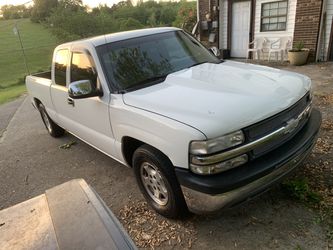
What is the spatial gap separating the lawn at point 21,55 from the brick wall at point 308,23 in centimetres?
1118

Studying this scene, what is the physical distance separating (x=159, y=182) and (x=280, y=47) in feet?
31.8

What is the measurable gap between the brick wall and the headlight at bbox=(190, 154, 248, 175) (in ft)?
29.5

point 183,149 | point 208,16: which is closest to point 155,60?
point 183,149

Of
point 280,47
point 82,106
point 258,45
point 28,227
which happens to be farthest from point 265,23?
point 28,227

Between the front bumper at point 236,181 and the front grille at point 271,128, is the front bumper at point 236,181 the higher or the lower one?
the lower one

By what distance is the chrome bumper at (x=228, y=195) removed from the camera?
8.25 feet

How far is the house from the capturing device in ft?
32.3

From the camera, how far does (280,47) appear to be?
36.7 feet

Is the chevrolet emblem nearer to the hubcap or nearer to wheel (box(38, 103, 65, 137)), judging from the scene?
the hubcap

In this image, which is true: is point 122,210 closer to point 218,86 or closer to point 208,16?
point 218,86

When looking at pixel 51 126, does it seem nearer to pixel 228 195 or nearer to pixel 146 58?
pixel 146 58

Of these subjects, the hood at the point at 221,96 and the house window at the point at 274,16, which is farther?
the house window at the point at 274,16

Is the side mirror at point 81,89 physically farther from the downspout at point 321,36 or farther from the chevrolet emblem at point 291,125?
the downspout at point 321,36

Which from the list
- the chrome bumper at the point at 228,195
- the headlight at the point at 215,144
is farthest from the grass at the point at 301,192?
the headlight at the point at 215,144
